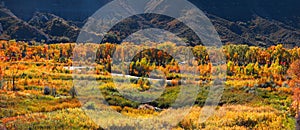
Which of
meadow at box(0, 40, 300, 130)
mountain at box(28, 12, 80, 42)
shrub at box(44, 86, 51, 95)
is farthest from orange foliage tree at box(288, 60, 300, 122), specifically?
mountain at box(28, 12, 80, 42)

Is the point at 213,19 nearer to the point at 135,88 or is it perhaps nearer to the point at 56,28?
the point at 56,28

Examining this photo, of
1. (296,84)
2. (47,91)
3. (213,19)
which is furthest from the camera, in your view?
(213,19)

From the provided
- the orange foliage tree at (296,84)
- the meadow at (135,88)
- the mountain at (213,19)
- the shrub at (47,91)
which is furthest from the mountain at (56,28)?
the orange foliage tree at (296,84)

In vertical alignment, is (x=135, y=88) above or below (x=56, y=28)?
below

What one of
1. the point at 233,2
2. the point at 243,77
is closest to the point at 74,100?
the point at 243,77

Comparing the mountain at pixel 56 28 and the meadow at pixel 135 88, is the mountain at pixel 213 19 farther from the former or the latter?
the meadow at pixel 135 88

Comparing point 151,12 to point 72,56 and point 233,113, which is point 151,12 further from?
point 233,113

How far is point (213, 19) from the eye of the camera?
12219cm

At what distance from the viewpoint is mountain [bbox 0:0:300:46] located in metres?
96.4

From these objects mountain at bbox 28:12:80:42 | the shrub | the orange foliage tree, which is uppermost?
mountain at bbox 28:12:80:42

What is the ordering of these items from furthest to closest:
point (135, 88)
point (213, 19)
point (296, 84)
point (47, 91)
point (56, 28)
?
point (213, 19) → point (56, 28) → point (135, 88) → point (47, 91) → point (296, 84)

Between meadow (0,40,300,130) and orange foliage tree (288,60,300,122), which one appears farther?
orange foliage tree (288,60,300,122)

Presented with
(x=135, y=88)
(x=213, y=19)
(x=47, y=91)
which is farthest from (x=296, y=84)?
(x=213, y=19)

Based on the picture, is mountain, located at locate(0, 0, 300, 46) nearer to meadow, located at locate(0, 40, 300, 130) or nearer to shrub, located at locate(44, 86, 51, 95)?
meadow, located at locate(0, 40, 300, 130)
